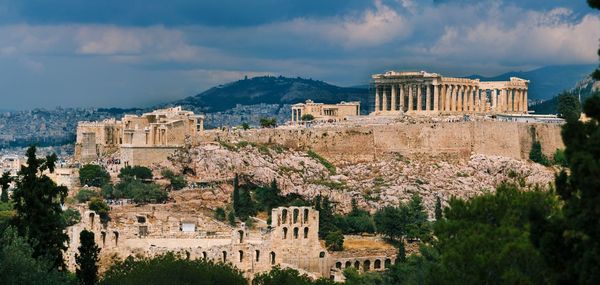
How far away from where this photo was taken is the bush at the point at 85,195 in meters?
83.7

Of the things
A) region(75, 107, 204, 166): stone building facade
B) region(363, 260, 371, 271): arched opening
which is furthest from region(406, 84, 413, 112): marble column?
region(363, 260, 371, 271): arched opening

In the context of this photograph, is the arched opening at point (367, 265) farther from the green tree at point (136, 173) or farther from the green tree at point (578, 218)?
the green tree at point (578, 218)

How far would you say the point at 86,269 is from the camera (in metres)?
54.6

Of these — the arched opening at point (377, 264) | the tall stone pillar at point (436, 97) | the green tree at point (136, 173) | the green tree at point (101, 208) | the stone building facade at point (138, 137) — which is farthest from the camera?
the tall stone pillar at point (436, 97)

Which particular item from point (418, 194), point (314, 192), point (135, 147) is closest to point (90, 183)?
point (135, 147)

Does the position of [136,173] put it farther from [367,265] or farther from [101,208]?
[367,265]

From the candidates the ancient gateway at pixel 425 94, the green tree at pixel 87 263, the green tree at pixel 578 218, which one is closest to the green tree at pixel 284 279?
the green tree at pixel 87 263

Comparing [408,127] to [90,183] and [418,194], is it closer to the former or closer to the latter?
[418,194]

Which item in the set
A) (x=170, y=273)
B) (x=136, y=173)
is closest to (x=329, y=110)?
(x=136, y=173)

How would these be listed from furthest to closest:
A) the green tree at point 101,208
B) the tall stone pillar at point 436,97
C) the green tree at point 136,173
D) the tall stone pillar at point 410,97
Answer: the tall stone pillar at point 410,97, the tall stone pillar at point 436,97, the green tree at point 136,173, the green tree at point 101,208

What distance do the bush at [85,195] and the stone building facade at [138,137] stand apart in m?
7.08

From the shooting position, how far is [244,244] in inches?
2539

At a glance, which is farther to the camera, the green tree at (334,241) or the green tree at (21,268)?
the green tree at (334,241)

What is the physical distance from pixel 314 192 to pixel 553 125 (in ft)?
90.0
